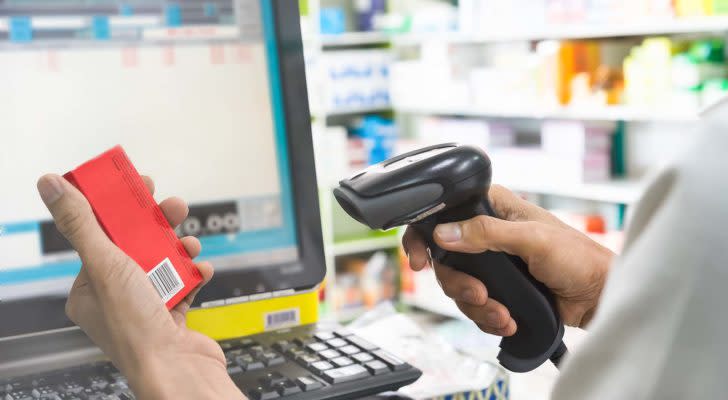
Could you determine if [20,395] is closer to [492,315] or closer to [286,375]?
[286,375]

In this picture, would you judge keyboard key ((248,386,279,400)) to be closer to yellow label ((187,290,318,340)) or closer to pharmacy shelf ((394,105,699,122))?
yellow label ((187,290,318,340))

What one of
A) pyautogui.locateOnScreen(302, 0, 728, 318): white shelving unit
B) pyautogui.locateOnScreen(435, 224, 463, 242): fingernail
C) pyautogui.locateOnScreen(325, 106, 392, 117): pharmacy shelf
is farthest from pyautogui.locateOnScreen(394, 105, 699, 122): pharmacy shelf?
pyautogui.locateOnScreen(435, 224, 463, 242): fingernail

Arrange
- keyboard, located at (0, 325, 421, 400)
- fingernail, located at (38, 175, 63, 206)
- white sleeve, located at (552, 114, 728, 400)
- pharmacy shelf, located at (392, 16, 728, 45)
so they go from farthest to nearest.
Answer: pharmacy shelf, located at (392, 16, 728, 45) → keyboard, located at (0, 325, 421, 400) → fingernail, located at (38, 175, 63, 206) → white sleeve, located at (552, 114, 728, 400)

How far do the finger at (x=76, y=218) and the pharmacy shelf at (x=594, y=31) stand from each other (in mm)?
2508

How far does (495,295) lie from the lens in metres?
0.89

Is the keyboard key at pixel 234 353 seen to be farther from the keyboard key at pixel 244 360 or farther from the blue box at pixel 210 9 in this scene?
the blue box at pixel 210 9

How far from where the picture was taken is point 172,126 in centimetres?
93

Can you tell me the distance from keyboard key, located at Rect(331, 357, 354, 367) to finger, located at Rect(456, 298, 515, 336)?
167 mm

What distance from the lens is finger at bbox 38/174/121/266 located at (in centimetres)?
65

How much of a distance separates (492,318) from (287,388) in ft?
0.84

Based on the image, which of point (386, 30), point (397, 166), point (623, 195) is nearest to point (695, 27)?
point (623, 195)

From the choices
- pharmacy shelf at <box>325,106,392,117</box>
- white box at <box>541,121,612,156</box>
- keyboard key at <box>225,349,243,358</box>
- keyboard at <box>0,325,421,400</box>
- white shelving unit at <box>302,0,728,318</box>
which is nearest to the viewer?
keyboard at <box>0,325,421,400</box>

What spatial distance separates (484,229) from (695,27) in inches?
91.2

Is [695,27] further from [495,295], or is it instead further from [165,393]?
[165,393]
